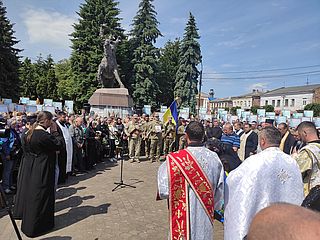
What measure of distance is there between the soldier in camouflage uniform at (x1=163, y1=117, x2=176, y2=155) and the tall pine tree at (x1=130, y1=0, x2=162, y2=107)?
20557mm

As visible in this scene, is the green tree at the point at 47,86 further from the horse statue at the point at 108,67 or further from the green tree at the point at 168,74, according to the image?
the horse statue at the point at 108,67

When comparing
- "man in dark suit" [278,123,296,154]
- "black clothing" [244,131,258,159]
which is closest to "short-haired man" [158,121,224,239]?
"man in dark suit" [278,123,296,154]

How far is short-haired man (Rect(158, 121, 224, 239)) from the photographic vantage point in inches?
128

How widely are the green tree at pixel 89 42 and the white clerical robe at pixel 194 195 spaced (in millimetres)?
31159

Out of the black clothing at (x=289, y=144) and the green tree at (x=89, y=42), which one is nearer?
the black clothing at (x=289, y=144)

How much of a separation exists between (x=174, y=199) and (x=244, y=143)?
6074 millimetres

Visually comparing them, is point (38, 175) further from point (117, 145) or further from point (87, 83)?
point (87, 83)

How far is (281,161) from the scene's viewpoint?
3131 millimetres

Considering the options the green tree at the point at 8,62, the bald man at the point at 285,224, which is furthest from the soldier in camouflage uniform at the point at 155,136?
the green tree at the point at 8,62

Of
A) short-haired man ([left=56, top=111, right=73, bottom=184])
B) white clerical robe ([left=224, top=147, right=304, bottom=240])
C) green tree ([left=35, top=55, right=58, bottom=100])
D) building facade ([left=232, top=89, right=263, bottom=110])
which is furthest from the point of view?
building facade ([left=232, top=89, right=263, bottom=110])

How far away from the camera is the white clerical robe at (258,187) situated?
9.96ft

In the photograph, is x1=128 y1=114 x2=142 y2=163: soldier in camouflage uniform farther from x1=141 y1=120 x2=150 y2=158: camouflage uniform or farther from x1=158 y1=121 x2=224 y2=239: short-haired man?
x1=158 y1=121 x2=224 y2=239: short-haired man

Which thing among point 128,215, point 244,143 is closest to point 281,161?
point 128,215

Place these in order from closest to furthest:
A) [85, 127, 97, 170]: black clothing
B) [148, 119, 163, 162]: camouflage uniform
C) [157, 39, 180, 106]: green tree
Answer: [85, 127, 97, 170]: black clothing < [148, 119, 163, 162]: camouflage uniform < [157, 39, 180, 106]: green tree
